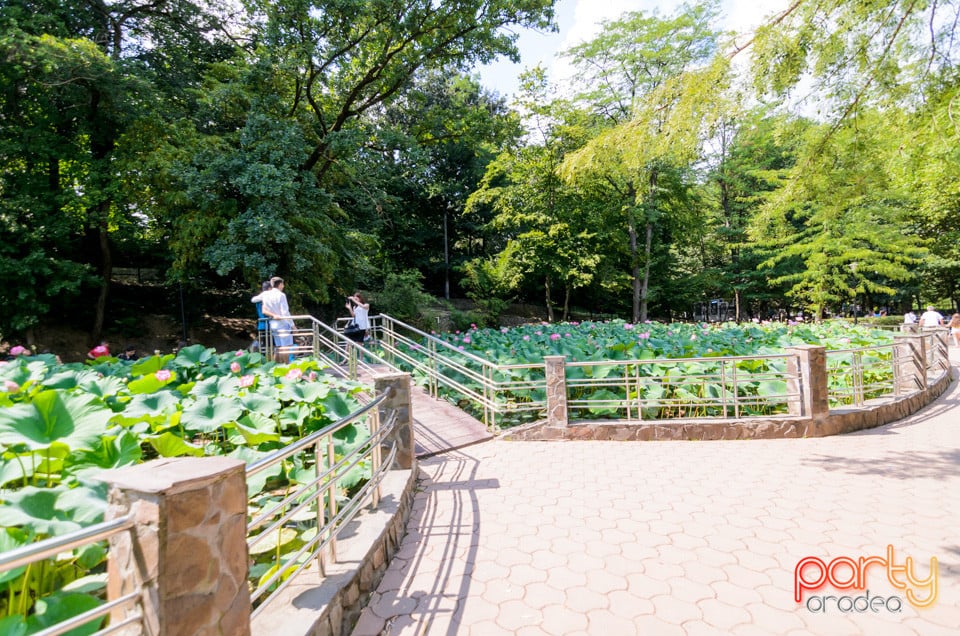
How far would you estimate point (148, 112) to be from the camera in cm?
1227

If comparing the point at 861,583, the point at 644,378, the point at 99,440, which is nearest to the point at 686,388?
the point at 644,378

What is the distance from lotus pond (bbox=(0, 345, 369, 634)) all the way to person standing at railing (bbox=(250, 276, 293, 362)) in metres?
1.49

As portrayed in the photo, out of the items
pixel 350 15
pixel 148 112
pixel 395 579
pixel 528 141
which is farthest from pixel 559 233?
pixel 395 579

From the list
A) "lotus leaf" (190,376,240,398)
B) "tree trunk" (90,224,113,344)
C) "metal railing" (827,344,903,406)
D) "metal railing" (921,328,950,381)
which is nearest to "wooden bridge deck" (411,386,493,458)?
"lotus leaf" (190,376,240,398)

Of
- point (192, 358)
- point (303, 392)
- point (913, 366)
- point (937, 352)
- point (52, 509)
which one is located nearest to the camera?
point (52, 509)

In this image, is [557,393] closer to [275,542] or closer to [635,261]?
[275,542]

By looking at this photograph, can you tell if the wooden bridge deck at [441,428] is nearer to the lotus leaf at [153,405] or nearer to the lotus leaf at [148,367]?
the lotus leaf at [153,405]

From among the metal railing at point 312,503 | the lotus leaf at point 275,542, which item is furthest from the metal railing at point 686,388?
the lotus leaf at point 275,542

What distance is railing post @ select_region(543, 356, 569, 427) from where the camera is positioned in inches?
255

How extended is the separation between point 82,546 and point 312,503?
168cm

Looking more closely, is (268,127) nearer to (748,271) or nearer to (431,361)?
(431,361)

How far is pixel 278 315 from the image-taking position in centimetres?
744

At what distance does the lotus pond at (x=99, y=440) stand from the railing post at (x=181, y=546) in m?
0.26

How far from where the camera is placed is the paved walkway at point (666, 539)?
2486 millimetres
